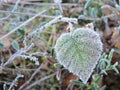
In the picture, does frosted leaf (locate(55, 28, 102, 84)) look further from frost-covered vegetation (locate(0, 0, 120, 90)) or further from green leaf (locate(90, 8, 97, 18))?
green leaf (locate(90, 8, 97, 18))

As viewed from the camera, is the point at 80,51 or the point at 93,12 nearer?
the point at 80,51

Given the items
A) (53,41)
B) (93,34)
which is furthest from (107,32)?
(93,34)

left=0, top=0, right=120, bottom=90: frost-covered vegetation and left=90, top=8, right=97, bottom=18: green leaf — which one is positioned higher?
left=90, top=8, right=97, bottom=18: green leaf

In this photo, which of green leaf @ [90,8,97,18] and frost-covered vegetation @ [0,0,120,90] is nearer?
frost-covered vegetation @ [0,0,120,90]

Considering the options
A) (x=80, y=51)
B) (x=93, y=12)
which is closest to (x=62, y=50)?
(x=80, y=51)

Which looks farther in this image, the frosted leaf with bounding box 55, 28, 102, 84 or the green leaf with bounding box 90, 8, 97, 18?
the green leaf with bounding box 90, 8, 97, 18

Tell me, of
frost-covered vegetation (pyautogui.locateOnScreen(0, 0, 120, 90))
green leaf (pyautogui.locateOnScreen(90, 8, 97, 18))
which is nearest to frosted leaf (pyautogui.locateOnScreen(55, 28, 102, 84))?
frost-covered vegetation (pyautogui.locateOnScreen(0, 0, 120, 90))

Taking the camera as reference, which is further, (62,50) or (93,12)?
(93,12)

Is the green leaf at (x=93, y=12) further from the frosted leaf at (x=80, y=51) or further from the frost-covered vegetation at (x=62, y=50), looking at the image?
the frosted leaf at (x=80, y=51)

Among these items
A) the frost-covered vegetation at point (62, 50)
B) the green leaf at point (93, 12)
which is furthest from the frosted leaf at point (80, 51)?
the green leaf at point (93, 12)

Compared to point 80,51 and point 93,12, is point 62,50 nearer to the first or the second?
point 80,51
